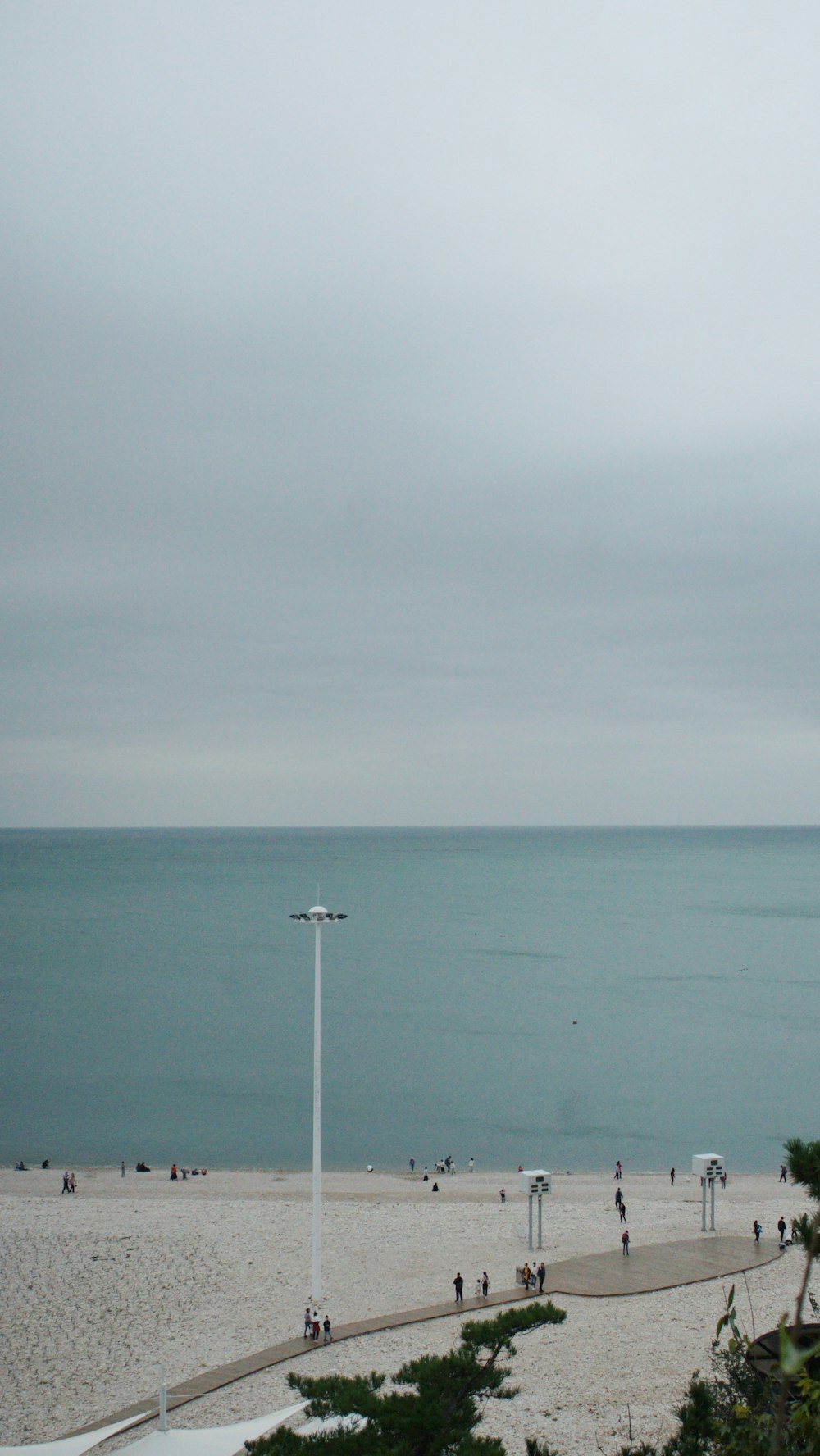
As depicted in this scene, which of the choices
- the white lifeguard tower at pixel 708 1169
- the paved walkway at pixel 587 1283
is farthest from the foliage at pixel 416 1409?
the white lifeguard tower at pixel 708 1169

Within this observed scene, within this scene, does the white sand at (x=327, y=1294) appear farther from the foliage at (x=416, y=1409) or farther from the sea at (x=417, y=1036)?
the sea at (x=417, y=1036)

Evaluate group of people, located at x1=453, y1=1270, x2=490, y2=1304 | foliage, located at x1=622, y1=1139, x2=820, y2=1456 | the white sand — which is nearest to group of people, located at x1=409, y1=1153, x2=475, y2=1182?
the white sand

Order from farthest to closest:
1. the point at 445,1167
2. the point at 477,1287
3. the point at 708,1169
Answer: the point at 445,1167 → the point at 708,1169 → the point at 477,1287

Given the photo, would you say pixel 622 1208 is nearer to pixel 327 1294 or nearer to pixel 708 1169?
pixel 708 1169

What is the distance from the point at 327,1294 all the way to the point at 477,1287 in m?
3.07

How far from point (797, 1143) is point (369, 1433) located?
4.90 metres

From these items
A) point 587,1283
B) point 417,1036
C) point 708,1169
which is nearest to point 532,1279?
point 587,1283

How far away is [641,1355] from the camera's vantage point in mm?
18594

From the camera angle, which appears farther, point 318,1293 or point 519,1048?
point 519,1048

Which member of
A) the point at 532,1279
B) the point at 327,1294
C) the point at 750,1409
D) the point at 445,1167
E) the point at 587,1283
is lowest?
the point at 445,1167

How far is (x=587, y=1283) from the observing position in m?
22.4

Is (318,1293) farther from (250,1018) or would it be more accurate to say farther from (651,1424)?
(250,1018)

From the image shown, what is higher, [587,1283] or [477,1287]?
[587,1283]

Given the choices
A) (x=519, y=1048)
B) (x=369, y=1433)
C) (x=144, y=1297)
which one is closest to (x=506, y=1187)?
(x=144, y=1297)
